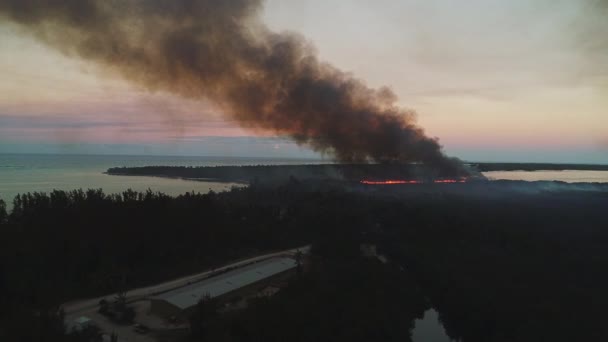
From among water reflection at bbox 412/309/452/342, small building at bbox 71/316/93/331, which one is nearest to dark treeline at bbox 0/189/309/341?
small building at bbox 71/316/93/331

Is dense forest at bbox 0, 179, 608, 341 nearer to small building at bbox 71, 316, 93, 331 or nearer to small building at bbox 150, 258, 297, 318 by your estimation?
small building at bbox 71, 316, 93, 331

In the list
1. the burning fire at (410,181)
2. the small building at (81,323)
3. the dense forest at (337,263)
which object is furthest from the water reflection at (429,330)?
the burning fire at (410,181)

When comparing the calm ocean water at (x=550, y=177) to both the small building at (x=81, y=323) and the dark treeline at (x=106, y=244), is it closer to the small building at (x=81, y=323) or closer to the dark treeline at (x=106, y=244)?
the dark treeline at (x=106, y=244)

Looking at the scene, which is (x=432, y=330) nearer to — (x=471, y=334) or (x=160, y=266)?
(x=471, y=334)

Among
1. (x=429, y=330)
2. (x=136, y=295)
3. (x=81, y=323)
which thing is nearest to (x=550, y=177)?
(x=429, y=330)

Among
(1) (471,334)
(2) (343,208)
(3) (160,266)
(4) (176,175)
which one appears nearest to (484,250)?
(1) (471,334)

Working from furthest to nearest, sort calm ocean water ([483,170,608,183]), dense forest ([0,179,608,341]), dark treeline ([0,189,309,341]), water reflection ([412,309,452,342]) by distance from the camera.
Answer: calm ocean water ([483,170,608,183]) → water reflection ([412,309,452,342]) → dark treeline ([0,189,309,341]) → dense forest ([0,179,608,341])
